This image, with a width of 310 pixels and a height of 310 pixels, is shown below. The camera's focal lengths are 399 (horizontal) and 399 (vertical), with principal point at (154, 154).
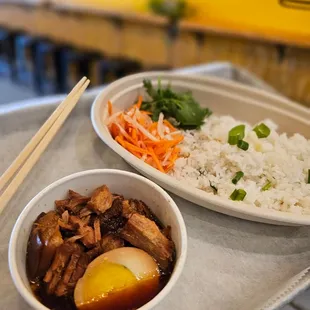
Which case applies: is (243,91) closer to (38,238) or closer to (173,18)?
(38,238)

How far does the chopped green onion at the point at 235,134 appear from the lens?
1.19m

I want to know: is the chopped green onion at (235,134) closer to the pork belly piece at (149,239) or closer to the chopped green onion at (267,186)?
the chopped green onion at (267,186)

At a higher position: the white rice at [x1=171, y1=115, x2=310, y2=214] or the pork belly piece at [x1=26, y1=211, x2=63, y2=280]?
the pork belly piece at [x1=26, y1=211, x2=63, y2=280]

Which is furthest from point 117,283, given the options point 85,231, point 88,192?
point 88,192

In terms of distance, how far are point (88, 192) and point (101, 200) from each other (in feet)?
0.25

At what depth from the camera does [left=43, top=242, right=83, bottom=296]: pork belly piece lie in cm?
75

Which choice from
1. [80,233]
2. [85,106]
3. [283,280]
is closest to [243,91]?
[85,106]

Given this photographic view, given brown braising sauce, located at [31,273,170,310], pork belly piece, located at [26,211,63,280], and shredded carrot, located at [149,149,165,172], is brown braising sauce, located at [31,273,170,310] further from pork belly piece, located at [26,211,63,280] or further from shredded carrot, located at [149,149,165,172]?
shredded carrot, located at [149,149,165,172]

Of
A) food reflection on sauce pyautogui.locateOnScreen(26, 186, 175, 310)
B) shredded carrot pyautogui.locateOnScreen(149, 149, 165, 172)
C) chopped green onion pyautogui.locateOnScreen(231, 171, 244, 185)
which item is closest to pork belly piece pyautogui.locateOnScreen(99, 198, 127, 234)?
food reflection on sauce pyautogui.locateOnScreen(26, 186, 175, 310)

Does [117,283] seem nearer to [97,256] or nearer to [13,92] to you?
[97,256]

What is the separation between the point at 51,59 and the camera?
3.55 meters

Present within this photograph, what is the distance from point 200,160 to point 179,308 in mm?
441

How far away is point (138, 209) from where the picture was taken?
912 millimetres

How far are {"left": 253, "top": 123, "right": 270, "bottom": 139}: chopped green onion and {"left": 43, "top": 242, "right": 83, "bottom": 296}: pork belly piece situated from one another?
707mm
